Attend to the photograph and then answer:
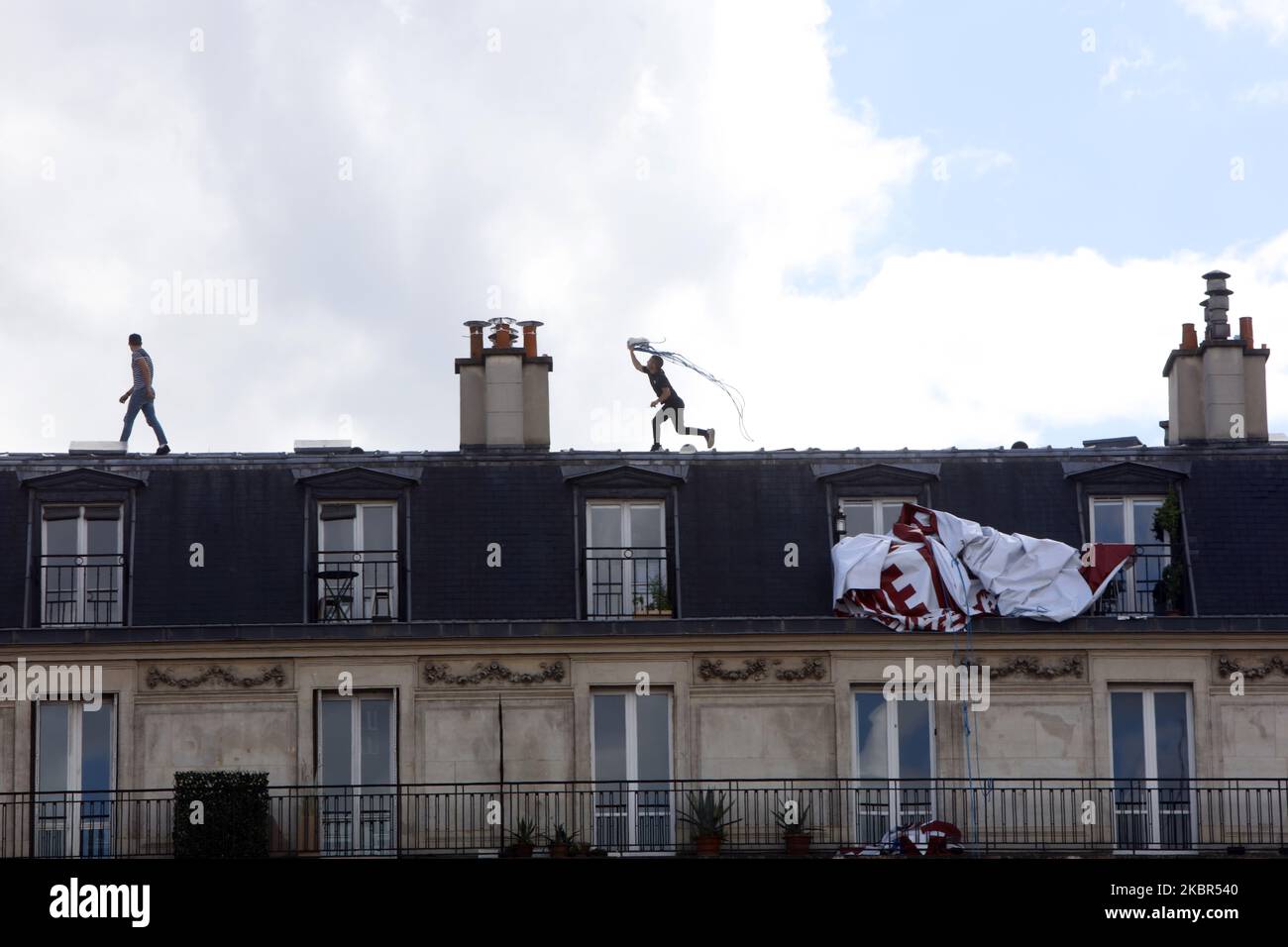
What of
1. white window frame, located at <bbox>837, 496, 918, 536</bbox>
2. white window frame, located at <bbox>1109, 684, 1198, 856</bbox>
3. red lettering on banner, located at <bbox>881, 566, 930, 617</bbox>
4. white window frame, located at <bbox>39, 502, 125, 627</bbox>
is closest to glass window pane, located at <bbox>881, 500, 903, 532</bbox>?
white window frame, located at <bbox>837, 496, 918, 536</bbox>

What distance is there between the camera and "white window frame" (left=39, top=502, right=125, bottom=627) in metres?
38.9

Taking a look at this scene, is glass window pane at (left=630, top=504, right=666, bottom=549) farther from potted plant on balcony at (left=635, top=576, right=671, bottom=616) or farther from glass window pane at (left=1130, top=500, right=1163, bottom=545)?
glass window pane at (left=1130, top=500, right=1163, bottom=545)

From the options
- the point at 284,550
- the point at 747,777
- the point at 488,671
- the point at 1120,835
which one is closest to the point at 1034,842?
the point at 1120,835

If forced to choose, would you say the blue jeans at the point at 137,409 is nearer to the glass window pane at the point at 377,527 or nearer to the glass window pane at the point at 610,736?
the glass window pane at the point at 377,527

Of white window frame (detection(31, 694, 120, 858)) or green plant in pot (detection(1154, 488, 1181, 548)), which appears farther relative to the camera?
green plant in pot (detection(1154, 488, 1181, 548))

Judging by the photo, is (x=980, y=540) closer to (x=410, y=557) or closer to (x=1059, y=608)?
(x=1059, y=608)

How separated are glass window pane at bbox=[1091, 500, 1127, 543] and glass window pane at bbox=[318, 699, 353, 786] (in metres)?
10.8

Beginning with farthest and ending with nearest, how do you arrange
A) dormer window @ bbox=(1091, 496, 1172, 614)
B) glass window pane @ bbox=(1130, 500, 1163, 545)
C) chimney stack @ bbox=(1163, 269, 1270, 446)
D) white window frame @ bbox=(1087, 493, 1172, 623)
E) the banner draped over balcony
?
chimney stack @ bbox=(1163, 269, 1270, 446), glass window pane @ bbox=(1130, 500, 1163, 545), white window frame @ bbox=(1087, 493, 1172, 623), dormer window @ bbox=(1091, 496, 1172, 614), the banner draped over balcony

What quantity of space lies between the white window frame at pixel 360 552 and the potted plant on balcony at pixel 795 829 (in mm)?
6075

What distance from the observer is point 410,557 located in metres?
39.4

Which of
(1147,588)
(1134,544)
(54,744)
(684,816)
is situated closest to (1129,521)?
(1134,544)

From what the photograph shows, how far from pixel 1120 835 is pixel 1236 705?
2.48m

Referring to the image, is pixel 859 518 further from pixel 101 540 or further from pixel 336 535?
pixel 101 540

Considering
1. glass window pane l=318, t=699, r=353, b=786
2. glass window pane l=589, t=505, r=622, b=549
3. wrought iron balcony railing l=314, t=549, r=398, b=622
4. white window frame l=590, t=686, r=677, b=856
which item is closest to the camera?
white window frame l=590, t=686, r=677, b=856
